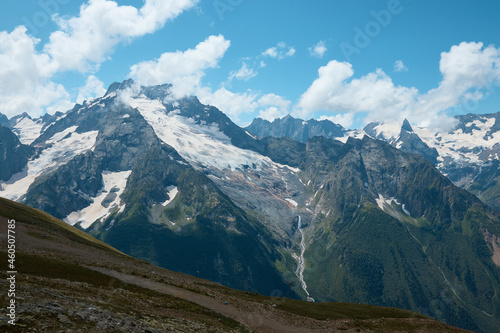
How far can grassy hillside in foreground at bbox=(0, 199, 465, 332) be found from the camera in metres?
32.8

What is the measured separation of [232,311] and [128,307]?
23.5 meters

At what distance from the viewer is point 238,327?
2079 inches

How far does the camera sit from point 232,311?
62.4 m

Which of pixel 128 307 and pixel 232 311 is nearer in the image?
pixel 128 307

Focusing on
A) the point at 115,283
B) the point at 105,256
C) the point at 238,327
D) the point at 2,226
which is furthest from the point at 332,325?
the point at 2,226

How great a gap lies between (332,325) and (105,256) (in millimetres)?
62733

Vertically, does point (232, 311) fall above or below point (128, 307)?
below

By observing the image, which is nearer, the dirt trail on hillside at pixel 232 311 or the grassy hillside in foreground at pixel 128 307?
the grassy hillside in foreground at pixel 128 307

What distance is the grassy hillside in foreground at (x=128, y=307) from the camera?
32.8 m

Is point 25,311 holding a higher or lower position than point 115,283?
higher

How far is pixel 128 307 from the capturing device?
44.5 meters

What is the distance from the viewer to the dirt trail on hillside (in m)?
59.0

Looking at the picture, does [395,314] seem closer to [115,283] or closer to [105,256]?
[115,283]

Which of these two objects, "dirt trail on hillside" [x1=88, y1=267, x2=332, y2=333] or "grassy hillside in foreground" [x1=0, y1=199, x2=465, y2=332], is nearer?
"grassy hillside in foreground" [x1=0, y1=199, x2=465, y2=332]
